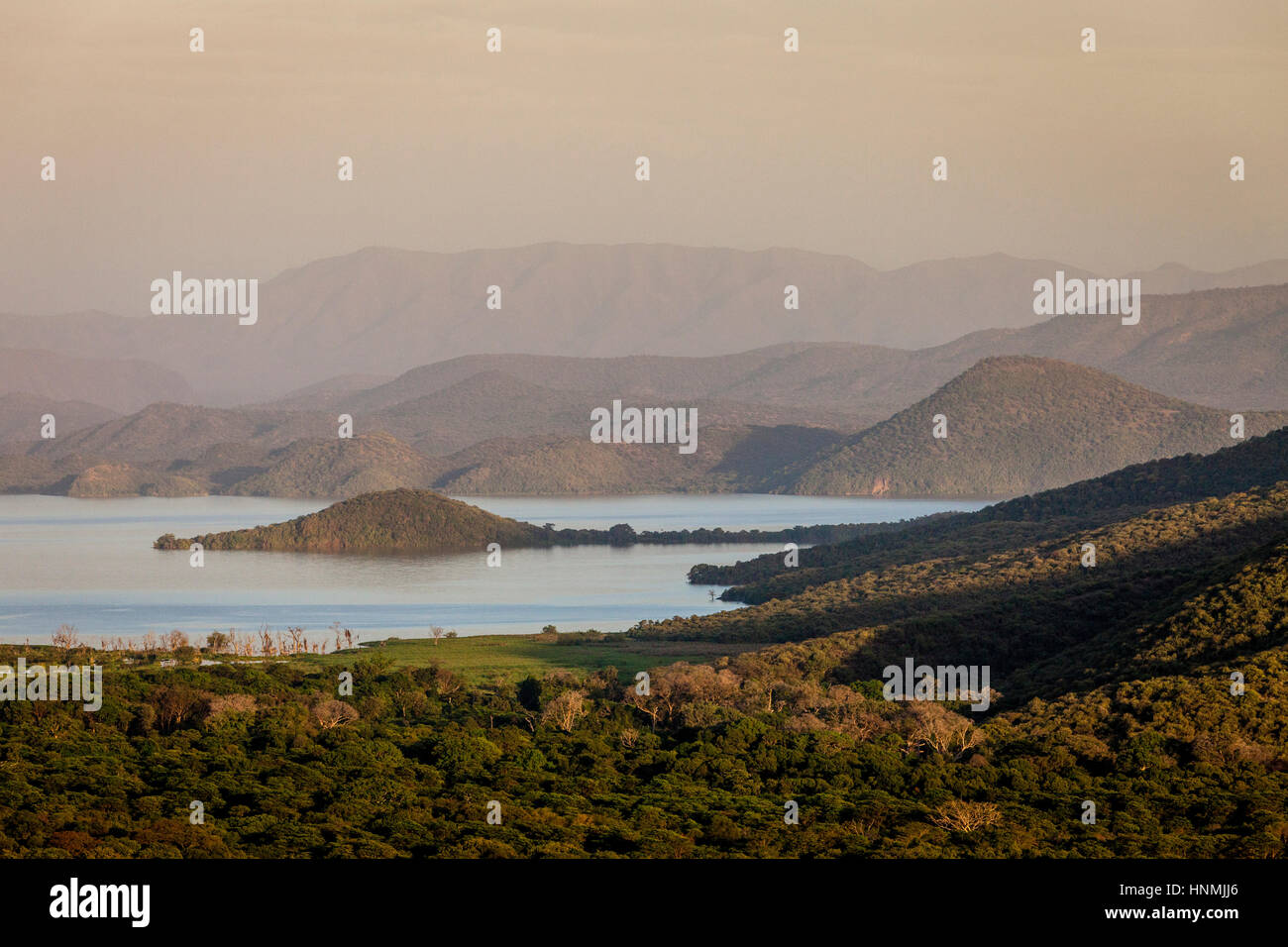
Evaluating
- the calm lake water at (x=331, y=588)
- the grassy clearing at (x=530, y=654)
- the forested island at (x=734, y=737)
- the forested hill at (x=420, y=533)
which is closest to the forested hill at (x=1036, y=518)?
the calm lake water at (x=331, y=588)

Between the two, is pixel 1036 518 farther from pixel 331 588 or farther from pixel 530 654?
pixel 530 654

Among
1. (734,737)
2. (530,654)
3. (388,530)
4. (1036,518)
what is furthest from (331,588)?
(734,737)

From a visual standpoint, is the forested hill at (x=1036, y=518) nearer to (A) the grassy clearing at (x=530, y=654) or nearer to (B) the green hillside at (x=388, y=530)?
(A) the grassy clearing at (x=530, y=654)

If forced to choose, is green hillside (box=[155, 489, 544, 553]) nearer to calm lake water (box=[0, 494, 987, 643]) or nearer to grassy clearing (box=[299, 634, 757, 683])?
calm lake water (box=[0, 494, 987, 643])

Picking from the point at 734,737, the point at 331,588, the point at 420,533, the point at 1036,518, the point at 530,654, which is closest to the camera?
the point at 734,737

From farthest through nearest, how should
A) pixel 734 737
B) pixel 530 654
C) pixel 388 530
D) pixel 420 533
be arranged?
pixel 388 530 < pixel 420 533 < pixel 530 654 < pixel 734 737

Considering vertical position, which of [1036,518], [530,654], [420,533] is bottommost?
[530,654]
